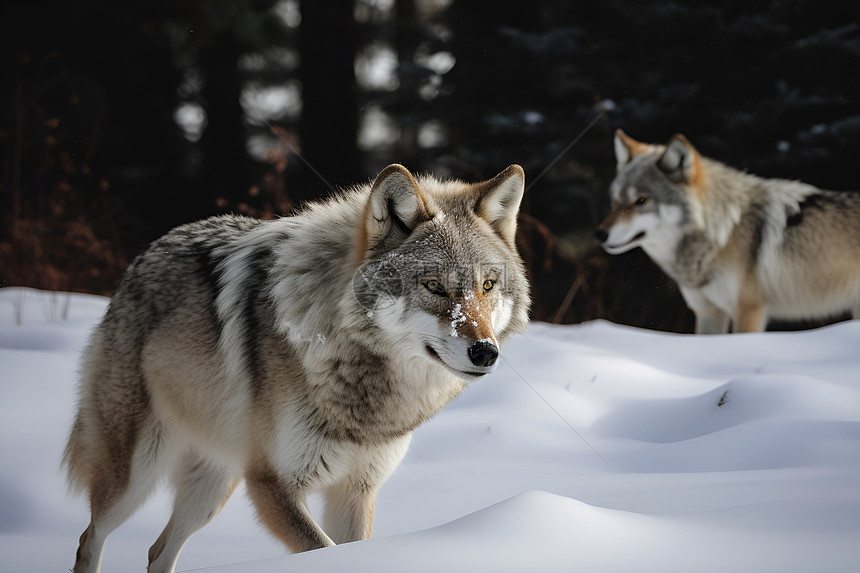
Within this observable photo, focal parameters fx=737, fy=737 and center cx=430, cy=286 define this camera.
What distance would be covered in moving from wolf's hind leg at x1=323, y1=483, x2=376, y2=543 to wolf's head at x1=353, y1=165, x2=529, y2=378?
62cm

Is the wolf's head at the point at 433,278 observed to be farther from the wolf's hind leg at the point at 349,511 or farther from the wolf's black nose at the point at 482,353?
the wolf's hind leg at the point at 349,511

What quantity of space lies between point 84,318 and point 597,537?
4.58 metres

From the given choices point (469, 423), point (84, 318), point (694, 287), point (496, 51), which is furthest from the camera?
point (496, 51)

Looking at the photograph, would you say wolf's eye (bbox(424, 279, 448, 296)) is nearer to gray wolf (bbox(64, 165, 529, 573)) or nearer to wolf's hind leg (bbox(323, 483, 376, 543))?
gray wolf (bbox(64, 165, 529, 573))

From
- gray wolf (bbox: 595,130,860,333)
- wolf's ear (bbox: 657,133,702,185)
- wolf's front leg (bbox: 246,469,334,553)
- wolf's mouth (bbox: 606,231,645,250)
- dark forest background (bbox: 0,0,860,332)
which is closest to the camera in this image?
wolf's front leg (bbox: 246,469,334,553)

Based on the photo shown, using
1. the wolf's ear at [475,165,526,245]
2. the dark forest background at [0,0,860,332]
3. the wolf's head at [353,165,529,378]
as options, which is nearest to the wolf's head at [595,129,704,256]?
the dark forest background at [0,0,860,332]

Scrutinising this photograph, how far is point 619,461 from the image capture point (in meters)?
3.54

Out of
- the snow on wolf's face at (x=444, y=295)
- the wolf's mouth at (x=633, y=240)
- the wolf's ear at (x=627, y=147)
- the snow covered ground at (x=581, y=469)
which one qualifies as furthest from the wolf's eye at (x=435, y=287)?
the wolf's ear at (x=627, y=147)

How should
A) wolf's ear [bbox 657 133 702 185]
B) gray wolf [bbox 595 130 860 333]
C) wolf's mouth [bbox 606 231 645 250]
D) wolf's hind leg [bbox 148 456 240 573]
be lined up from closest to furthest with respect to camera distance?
wolf's hind leg [bbox 148 456 240 573] → wolf's ear [bbox 657 133 702 185] → gray wolf [bbox 595 130 860 333] → wolf's mouth [bbox 606 231 645 250]

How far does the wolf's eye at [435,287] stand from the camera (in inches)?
96.8

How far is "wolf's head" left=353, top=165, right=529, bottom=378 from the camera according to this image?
7.72 ft

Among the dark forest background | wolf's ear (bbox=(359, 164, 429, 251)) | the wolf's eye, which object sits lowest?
the dark forest background

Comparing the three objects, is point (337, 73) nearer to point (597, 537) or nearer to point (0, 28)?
point (0, 28)

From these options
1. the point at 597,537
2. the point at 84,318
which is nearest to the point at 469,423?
the point at 597,537
